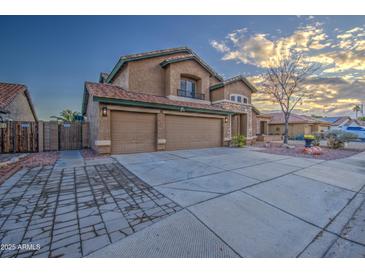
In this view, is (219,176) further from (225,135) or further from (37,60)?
(37,60)

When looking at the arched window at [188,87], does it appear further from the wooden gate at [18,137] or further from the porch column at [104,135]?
the wooden gate at [18,137]

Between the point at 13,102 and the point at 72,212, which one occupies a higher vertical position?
the point at 13,102

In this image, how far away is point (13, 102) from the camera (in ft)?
37.5

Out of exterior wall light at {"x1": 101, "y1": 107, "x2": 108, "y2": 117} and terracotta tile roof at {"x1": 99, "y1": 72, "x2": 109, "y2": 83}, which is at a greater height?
terracotta tile roof at {"x1": 99, "y1": 72, "x2": 109, "y2": 83}

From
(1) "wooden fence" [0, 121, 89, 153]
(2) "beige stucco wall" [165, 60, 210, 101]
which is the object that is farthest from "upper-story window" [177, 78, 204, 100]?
(1) "wooden fence" [0, 121, 89, 153]

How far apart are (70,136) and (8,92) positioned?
18.2 ft

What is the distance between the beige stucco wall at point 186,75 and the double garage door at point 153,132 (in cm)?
334

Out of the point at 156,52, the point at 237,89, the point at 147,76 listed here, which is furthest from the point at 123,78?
the point at 237,89

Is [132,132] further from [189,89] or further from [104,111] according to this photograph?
[189,89]

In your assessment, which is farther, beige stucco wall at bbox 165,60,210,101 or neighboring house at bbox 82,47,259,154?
beige stucco wall at bbox 165,60,210,101

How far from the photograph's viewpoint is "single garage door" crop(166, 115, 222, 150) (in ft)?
35.7

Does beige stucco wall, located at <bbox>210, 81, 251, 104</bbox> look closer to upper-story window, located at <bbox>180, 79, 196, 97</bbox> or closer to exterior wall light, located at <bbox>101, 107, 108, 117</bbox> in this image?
upper-story window, located at <bbox>180, 79, 196, 97</bbox>

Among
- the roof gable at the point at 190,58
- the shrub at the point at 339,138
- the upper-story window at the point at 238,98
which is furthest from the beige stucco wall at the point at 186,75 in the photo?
the shrub at the point at 339,138

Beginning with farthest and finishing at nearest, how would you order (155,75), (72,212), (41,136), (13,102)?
(155,75)
(13,102)
(41,136)
(72,212)
